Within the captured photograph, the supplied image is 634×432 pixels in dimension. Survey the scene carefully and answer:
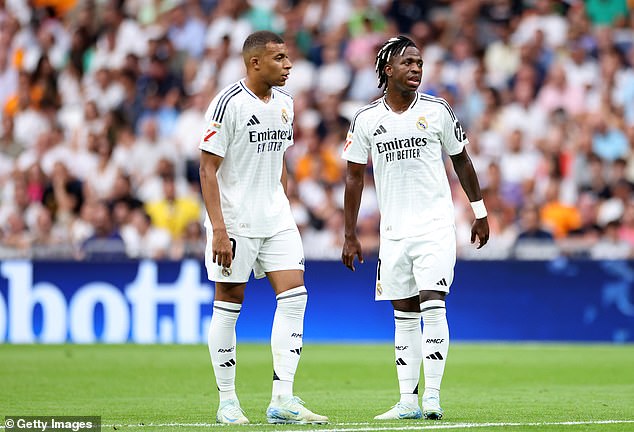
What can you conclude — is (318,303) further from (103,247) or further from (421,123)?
(421,123)

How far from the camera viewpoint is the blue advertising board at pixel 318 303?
17109 mm

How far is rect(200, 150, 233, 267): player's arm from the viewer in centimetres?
854

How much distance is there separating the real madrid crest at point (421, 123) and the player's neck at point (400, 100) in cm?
16

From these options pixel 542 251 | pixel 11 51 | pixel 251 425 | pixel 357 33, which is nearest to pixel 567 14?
pixel 357 33

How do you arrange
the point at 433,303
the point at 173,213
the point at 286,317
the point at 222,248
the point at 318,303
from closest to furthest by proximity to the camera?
1. the point at 222,248
2. the point at 286,317
3. the point at 433,303
4. the point at 318,303
5. the point at 173,213

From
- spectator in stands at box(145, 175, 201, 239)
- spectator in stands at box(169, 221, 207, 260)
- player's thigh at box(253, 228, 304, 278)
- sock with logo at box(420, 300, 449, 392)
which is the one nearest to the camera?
player's thigh at box(253, 228, 304, 278)

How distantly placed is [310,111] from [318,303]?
4.20 m

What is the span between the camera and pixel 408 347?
929cm

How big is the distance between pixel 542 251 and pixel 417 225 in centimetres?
829

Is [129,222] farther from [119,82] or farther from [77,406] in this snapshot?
[77,406]

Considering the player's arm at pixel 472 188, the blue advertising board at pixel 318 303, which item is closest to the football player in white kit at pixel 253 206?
the player's arm at pixel 472 188

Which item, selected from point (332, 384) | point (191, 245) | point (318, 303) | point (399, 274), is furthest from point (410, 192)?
point (191, 245)

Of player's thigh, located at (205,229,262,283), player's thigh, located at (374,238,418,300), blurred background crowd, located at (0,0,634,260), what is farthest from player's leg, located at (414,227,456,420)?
blurred background crowd, located at (0,0,634,260)

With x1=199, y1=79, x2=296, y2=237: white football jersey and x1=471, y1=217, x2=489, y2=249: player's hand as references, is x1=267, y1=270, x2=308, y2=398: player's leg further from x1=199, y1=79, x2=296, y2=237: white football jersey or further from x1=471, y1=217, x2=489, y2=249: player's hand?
x1=471, y1=217, x2=489, y2=249: player's hand
